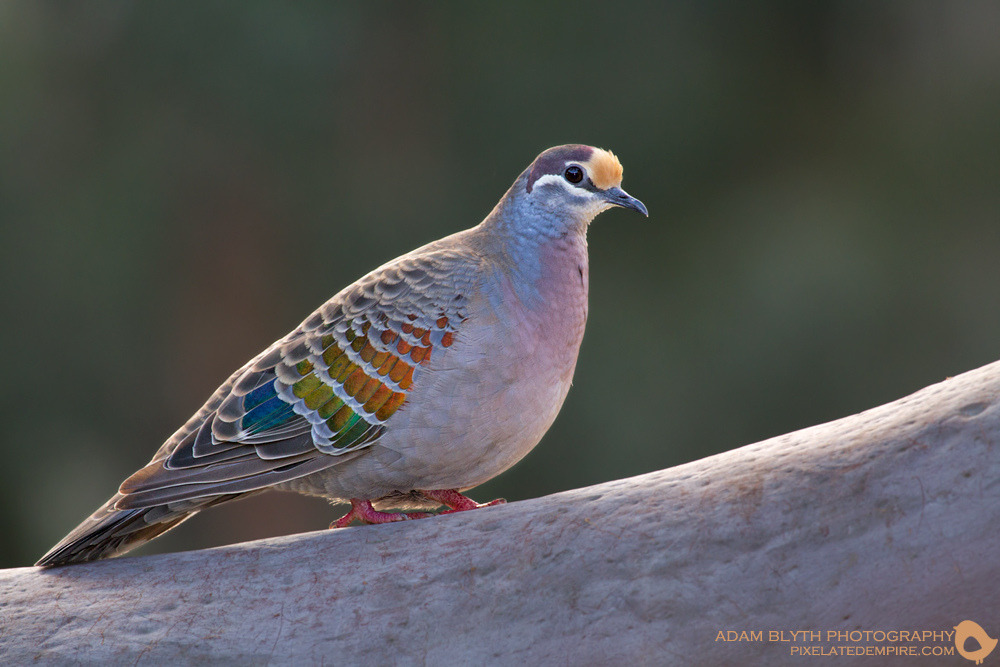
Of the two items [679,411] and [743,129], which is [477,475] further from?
[743,129]

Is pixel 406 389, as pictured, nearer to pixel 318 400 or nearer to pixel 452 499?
pixel 318 400

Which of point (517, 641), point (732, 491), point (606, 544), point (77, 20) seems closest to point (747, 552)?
point (732, 491)

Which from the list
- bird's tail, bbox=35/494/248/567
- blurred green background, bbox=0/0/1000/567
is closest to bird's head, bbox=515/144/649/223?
bird's tail, bbox=35/494/248/567

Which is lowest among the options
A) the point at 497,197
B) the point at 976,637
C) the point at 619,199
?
the point at 976,637

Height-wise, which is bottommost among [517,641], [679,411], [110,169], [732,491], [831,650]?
[679,411]

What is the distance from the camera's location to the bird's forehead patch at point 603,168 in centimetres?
243

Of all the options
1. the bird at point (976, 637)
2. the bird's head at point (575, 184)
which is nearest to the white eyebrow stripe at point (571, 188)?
the bird's head at point (575, 184)

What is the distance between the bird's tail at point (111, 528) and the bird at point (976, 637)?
1.68 meters

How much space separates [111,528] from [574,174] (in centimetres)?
156

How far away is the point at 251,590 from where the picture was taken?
203cm

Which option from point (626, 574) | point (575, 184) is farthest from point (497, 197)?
point (626, 574)

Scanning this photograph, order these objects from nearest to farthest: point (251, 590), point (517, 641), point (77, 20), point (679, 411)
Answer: point (517, 641) → point (251, 590) → point (77, 20) → point (679, 411)

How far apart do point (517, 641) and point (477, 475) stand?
60 centimetres

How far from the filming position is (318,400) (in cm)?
229
